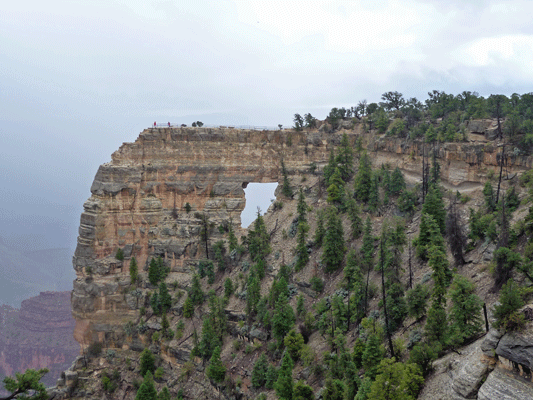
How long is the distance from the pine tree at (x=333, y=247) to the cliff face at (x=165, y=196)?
19.4m

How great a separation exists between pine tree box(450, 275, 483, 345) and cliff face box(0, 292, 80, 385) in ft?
415

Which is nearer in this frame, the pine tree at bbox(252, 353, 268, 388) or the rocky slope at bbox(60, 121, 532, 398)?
the pine tree at bbox(252, 353, 268, 388)

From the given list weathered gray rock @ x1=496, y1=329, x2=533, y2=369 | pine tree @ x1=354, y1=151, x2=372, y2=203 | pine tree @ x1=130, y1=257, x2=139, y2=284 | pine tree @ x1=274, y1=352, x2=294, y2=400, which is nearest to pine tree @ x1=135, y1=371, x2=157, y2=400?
pine tree @ x1=274, y1=352, x2=294, y2=400

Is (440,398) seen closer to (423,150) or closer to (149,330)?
(423,150)

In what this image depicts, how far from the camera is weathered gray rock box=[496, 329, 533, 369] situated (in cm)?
2751

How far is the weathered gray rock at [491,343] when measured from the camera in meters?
29.7

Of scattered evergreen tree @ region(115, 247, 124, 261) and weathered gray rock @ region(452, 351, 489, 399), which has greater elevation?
Result: weathered gray rock @ region(452, 351, 489, 399)

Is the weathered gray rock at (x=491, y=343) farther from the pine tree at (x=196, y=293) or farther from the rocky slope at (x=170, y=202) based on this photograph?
the pine tree at (x=196, y=293)

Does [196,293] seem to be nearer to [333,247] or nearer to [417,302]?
[333,247]

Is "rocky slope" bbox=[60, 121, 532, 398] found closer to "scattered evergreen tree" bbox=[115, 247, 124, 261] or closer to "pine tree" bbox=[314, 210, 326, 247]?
"scattered evergreen tree" bbox=[115, 247, 124, 261]

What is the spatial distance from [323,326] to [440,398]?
802 inches

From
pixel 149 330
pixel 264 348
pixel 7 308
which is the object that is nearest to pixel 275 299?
A: pixel 264 348

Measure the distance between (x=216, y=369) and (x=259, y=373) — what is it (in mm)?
6642

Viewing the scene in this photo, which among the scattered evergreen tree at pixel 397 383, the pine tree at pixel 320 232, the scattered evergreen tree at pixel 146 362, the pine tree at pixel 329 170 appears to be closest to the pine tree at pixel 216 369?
the scattered evergreen tree at pixel 146 362
